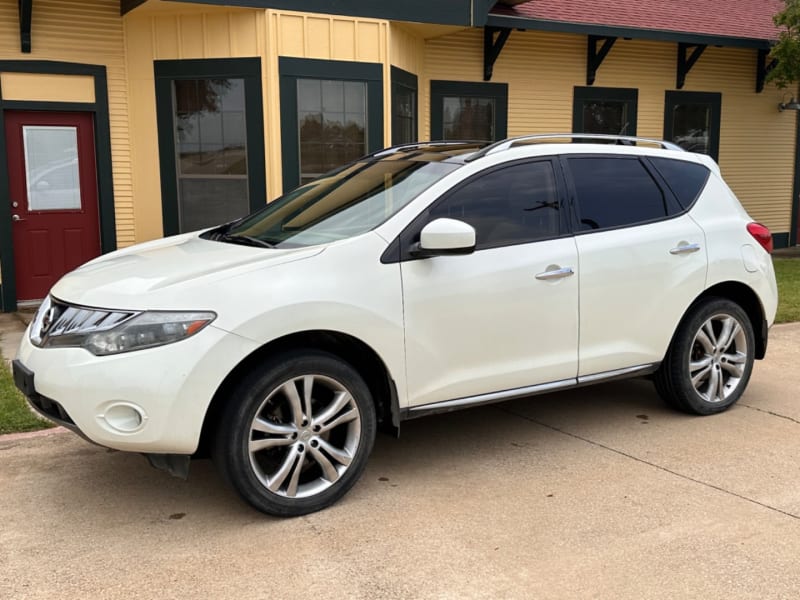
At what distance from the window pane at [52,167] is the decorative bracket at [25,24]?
0.89m

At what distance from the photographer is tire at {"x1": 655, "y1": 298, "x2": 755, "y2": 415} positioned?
16.7 feet

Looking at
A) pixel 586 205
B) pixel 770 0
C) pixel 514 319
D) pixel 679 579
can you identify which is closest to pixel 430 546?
pixel 679 579

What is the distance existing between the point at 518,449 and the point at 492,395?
59 centimetres

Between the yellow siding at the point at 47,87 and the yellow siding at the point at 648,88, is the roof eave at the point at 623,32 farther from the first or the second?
the yellow siding at the point at 47,87

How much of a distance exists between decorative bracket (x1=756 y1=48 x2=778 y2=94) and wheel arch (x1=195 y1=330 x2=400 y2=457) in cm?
1353

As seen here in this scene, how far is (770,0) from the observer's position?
16609 mm

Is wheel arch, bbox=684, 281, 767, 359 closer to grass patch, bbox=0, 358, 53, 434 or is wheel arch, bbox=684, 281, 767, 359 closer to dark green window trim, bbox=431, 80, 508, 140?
grass patch, bbox=0, 358, 53, 434

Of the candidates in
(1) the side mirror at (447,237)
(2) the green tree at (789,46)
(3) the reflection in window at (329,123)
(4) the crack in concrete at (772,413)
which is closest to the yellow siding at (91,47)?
(3) the reflection in window at (329,123)

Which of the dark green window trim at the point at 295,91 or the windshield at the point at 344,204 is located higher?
the dark green window trim at the point at 295,91

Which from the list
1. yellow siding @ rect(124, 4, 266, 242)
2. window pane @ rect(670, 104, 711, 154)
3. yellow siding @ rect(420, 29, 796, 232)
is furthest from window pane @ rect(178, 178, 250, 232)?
window pane @ rect(670, 104, 711, 154)

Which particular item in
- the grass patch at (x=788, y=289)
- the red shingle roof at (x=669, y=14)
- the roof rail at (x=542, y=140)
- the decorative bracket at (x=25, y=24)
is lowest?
the grass patch at (x=788, y=289)

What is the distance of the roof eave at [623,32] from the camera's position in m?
11.6

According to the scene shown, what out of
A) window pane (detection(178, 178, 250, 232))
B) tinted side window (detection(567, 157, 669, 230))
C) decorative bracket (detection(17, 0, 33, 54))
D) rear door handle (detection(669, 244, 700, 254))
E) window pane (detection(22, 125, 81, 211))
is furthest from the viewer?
window pane (detection(178, 178, 250, 232))

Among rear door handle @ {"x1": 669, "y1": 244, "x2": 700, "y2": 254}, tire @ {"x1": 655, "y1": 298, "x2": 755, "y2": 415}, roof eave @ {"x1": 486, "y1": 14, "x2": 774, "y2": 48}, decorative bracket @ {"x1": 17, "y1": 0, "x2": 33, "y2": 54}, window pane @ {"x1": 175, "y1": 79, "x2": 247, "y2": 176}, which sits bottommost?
tire @ {"x1": 655, "y1": 298, "x2": 755, "y2": 415}
